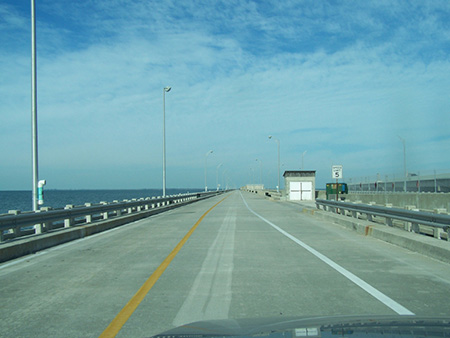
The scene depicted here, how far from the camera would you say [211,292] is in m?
7.36

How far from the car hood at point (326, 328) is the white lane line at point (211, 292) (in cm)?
130

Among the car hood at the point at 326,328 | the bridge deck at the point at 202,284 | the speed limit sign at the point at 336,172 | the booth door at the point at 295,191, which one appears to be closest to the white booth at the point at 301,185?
the booth door at the point at 295,191

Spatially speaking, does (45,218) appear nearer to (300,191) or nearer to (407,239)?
(407,239)

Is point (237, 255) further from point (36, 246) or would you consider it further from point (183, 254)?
point (36, 246)

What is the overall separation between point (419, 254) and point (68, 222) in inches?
454

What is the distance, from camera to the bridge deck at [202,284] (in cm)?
600

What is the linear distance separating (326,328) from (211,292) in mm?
3467

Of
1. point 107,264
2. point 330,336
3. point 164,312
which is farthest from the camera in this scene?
point 107,264

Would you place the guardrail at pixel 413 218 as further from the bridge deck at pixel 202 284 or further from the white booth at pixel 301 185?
the white booth at pixel 301 185

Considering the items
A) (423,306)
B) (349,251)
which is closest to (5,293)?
(423,306)

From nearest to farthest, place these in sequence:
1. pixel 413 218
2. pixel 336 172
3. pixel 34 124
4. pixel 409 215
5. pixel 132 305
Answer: pixel 132 305 < pixel 413 218 < pixel 409 215 < pixel 34 124 < pixel 336 172

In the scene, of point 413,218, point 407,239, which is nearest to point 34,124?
point 407,239

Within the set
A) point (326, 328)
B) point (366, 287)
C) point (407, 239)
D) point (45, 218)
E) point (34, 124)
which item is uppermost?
point (34, 124)

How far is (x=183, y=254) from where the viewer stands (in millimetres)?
11406
